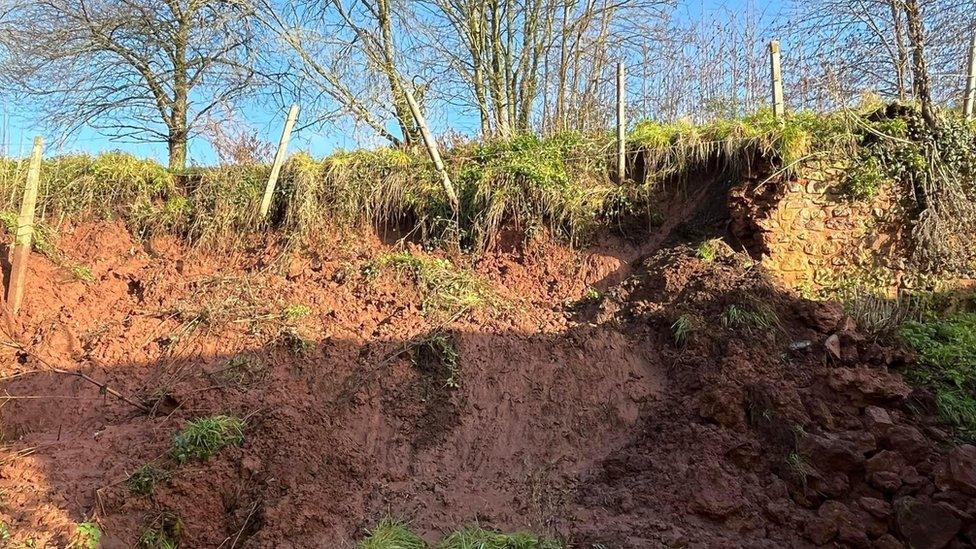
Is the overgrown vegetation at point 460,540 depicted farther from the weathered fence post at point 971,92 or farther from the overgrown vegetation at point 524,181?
the weathered fence post at point 971,92

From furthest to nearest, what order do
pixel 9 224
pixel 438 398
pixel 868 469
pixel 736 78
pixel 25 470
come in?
pixel 736 78, pixel 9 224, pixel 438 398, pixel 25 470, pixel 868 469

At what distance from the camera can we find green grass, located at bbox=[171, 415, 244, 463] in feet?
13.6

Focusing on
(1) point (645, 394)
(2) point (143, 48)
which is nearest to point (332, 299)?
(1) point (645, 394)

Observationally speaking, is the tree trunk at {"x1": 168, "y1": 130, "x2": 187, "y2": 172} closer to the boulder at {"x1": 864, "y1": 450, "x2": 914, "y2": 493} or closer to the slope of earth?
the slope of earth

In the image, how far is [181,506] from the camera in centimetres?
387

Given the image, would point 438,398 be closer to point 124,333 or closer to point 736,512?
point 736,512

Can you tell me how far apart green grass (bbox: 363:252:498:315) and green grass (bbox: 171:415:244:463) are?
203cm

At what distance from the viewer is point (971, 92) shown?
6449mm

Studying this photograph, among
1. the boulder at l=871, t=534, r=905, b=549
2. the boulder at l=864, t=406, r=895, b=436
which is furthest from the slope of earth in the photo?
the boulder at l=871, t=534, r=905, b=549

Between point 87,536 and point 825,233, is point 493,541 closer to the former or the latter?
point 87,536

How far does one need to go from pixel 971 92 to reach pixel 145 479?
8.91 meters

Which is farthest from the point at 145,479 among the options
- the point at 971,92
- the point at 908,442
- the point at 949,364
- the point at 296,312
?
the point at 971,92

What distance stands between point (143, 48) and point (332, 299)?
8777 millimetres

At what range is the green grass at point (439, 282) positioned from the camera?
18.8 ft
